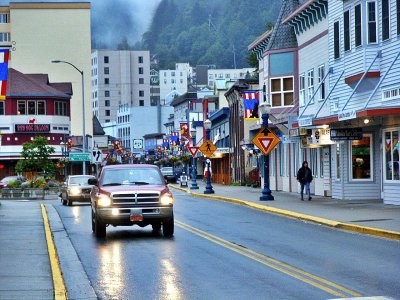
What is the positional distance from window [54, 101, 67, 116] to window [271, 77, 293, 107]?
4777 centimetres

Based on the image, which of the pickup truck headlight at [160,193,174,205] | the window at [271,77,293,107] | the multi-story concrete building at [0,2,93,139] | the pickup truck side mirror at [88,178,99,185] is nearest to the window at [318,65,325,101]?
the window at [271,77,293,107]

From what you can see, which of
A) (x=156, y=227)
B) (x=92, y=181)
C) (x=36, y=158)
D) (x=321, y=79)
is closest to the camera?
(x=92, y=181)

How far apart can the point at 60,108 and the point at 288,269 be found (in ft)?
277

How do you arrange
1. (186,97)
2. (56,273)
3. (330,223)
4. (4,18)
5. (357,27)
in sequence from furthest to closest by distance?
(186,97), (4,18), (357,27), (330,223), (56,273)

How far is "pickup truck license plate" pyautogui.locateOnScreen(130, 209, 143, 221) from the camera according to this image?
2216 cm

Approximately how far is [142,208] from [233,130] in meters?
58.6

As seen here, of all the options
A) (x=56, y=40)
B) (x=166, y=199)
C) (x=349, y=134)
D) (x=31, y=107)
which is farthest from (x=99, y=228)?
(x=56, y=40)

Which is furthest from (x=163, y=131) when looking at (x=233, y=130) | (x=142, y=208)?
(x=142, y=208)

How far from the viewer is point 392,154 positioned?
34.0 m

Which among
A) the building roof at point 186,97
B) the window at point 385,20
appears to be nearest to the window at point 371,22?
the window at point 385,20

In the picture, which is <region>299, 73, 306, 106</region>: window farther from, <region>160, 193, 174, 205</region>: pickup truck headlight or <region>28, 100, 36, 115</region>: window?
<region>28, 100, 36, 115</region>: window

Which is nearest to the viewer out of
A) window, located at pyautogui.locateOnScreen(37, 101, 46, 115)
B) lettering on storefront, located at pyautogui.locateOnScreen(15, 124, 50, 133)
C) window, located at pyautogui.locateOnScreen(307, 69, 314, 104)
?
window, located at pyautogui.locateOnScreen(307, 69, 314, 104)

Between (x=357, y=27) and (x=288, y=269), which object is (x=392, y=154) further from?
(x=288, y=269)

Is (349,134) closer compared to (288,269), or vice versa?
(288,269)
